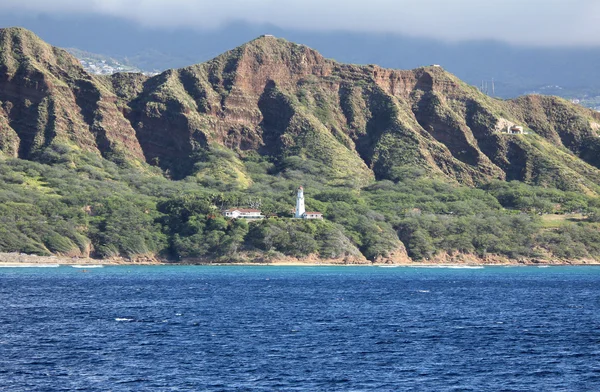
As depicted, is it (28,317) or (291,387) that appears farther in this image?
(28,317)

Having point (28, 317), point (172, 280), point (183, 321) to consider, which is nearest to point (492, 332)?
point (183, 321)

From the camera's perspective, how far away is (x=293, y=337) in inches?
3514

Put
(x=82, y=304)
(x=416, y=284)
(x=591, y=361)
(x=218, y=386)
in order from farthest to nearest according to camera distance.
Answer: (x=416, y=284), (x=82, y=304), (x=591, y=361), (x=218, y=386)

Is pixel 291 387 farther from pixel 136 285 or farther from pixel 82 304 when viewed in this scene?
pixel 136 285

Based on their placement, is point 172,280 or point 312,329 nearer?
point 312,329

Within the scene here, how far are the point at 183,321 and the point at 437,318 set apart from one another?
83.2 ft

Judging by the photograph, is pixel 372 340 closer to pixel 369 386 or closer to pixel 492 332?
pixel 492 332

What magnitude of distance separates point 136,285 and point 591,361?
81122mm

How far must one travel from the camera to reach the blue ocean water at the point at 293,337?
69938mm

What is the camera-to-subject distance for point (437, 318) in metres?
106

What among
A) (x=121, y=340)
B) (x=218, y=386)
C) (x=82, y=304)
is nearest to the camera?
(x=218, y=386)

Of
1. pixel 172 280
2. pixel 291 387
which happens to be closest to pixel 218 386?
pixel 291 387

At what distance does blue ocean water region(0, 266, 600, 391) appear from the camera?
69938mm

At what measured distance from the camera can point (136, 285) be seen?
146m
